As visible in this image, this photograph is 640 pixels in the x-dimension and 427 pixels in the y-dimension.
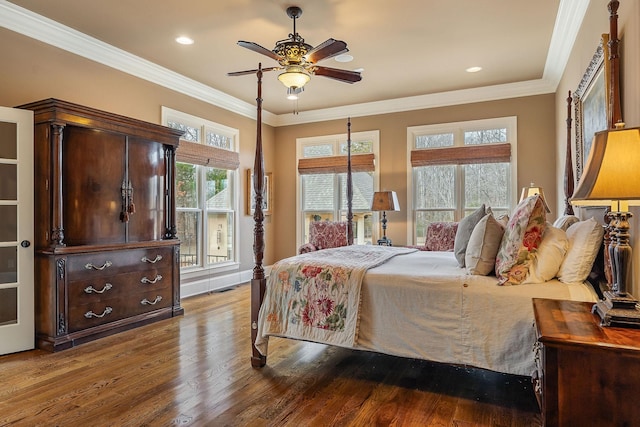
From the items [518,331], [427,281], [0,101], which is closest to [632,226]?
[518,331]

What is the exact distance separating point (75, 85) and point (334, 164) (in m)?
3.73

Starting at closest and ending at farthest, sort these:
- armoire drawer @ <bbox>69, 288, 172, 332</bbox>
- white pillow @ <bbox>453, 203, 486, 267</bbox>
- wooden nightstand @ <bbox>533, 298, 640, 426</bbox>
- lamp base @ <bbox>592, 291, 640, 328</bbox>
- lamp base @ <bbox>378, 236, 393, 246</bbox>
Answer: wooden nightstand @ <bbox>533, 298, 640, 426</bbox>
lamp base @ <bbox>592, 291, 640, 328</bbox>
white pillow @ <bbox>453, 203, 486, 267</bbox>
armoire drawer @ <bbox>69, 288, 172, 332</bbox>
lamp base @ <bbox>378, 236, 393, 246</bbox>

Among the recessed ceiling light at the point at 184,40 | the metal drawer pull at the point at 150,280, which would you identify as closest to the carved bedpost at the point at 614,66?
the recessed ceiling light at the point at 184,40

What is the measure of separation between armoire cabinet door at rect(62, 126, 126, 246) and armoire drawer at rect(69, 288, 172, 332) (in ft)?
1.83

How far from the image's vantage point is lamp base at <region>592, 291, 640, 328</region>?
1.38 meters

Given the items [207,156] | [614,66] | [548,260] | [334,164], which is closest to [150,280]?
[207,156]

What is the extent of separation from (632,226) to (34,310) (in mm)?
4244

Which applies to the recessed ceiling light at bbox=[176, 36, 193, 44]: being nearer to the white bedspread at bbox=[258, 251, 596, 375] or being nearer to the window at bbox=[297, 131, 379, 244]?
the white bedspread at bbox=[258, 251, 596, 375]

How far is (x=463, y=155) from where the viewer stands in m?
5.55

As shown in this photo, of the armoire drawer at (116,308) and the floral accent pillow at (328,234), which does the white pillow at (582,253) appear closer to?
the armoire drawer at (116,308)

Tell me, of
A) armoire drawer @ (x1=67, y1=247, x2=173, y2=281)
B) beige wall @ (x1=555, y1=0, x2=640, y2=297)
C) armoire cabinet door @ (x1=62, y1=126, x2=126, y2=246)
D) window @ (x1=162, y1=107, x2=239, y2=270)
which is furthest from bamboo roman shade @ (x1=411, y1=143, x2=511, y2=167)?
armoire cabinet door @ (x1=62, y1=126, x2=126, y2=246)

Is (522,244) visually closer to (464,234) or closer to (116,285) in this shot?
(464,234)

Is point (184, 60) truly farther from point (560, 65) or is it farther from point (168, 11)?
point (560, 65)

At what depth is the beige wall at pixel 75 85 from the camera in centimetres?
336
